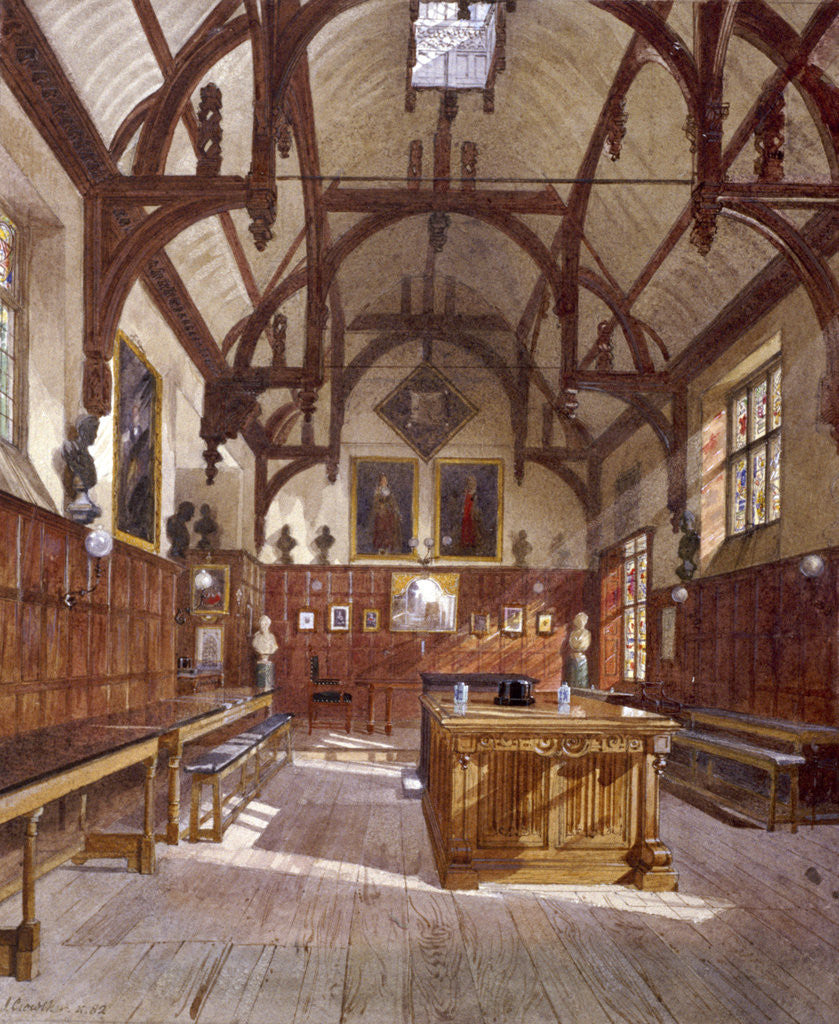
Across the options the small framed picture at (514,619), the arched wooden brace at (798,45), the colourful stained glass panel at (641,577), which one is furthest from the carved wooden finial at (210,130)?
the small framed picture at (514,619)

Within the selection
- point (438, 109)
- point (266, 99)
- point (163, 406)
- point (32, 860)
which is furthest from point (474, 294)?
point (32, 860)

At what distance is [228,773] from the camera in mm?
7367

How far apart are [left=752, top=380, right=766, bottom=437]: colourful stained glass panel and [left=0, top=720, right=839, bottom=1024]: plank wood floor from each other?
520cm

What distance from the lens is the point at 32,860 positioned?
4.05 m

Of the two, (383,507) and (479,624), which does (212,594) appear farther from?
(479,624)

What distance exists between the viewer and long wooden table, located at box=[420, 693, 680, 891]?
5406mm

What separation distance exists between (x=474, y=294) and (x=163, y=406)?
334 inches

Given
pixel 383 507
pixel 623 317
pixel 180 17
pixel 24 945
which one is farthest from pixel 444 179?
pixel 383 507

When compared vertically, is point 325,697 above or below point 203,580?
below

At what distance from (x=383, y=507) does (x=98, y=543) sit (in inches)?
423

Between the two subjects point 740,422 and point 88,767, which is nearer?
point 88,767

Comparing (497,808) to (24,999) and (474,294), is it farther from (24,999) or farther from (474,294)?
(474,294)

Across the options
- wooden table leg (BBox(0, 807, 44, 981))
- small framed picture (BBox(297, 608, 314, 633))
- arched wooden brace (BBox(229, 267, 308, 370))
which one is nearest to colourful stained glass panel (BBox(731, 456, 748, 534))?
arched wooden brace (BBox(229, 267, 308, 370))

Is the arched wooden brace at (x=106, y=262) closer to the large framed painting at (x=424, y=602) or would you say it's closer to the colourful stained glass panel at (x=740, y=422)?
the colourful stained glass panel at (x=740, y=422)
